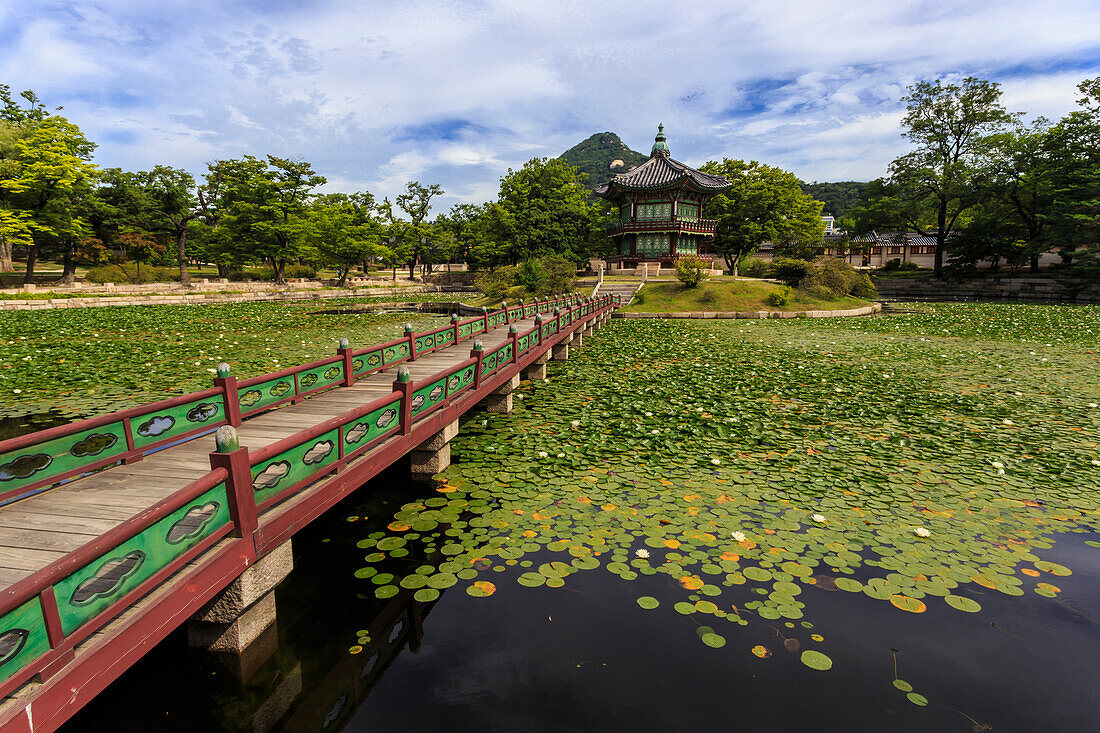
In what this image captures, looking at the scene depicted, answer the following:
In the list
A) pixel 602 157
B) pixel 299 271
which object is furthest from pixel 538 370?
pixel 602 157

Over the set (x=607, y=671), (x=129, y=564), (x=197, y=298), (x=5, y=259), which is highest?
(x=5, y=259)

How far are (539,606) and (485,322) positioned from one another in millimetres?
10675

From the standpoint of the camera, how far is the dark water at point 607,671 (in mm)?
2787

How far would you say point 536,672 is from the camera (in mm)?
3146

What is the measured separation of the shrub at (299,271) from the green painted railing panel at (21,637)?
5650 centimetres

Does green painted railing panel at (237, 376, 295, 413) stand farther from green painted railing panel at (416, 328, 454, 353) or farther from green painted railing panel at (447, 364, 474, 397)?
green painted railing panel at (416, 328, 454, 353)

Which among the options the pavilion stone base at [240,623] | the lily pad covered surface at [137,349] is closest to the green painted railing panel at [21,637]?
the pavilion stone base at [240,623]

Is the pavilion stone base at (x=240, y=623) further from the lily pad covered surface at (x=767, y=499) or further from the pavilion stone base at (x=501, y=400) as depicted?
the pavilion stone base at (x=501, y=400)

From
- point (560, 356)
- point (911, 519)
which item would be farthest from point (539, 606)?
point (560, 356)

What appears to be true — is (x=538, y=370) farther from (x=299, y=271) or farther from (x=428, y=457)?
(x=299, y=271)

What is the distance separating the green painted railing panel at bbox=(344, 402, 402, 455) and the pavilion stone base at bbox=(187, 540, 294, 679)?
1.05 m

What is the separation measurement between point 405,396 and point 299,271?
5659 centimetres

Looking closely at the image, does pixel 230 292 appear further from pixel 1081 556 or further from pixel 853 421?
pixel 1081 556

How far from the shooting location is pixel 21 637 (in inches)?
75.9
